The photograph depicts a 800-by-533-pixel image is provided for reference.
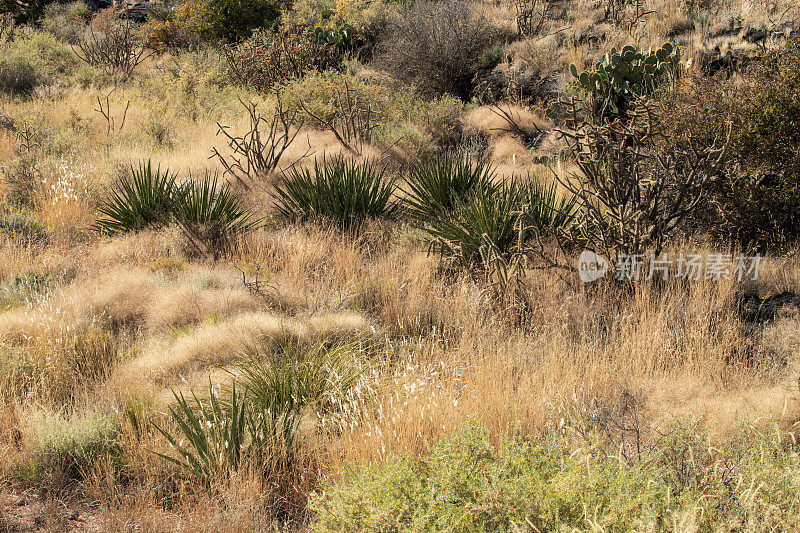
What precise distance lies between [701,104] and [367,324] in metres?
4.70

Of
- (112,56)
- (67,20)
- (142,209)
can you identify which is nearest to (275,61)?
(112,56)

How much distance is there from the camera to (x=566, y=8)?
15.7 meters

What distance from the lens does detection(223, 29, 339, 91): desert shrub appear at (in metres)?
14.8

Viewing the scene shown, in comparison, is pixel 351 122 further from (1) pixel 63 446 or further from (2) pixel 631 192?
(1) pixel 63 446

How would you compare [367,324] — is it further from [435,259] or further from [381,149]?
[381,149]

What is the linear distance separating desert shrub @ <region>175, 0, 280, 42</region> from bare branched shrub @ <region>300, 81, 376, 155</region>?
8726 millimetres

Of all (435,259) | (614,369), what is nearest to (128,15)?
(435,259)

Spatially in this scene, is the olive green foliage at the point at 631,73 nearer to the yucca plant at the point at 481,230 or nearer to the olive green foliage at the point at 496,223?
the olive green foliage at the point at 496,223

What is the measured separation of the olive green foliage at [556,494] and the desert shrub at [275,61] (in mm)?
13229

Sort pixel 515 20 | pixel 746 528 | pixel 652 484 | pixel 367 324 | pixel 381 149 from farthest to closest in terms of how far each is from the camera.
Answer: pixel 515 20, pixel 381 149, pixel 367 324, pixel 652 484, pixel 746 528

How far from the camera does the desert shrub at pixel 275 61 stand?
14.8m

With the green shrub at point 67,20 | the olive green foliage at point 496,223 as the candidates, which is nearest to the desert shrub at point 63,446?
the olive green foliage at point 496,223

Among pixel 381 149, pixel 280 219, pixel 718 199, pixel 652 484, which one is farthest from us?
pixel 381 149

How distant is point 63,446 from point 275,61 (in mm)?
12868
